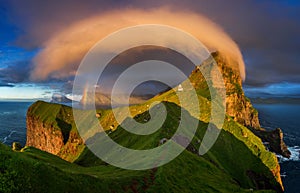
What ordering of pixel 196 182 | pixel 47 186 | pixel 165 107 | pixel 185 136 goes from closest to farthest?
pixel 47 186 → pixel 196 182 → pixel 185 136 → pixel 165 107

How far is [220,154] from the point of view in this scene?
180m

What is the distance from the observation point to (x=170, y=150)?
357 ft

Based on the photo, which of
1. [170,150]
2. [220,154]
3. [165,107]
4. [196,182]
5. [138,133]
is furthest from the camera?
[165,107]

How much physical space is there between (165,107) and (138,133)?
35.5 m

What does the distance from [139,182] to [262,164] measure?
15541cm

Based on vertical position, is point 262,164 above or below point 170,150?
below

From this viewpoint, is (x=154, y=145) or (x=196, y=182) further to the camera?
(x=154, y=145)

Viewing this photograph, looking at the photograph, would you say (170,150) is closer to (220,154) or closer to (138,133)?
(138,133)

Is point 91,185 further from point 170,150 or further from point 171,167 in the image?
point 170,150

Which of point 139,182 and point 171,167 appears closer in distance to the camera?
point 139,182

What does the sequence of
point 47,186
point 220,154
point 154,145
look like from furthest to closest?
point 220,154, point 154,145, point 47,186

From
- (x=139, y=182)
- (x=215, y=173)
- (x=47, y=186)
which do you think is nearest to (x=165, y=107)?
(x=215, y=173)

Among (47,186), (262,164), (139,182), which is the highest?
(47,186)

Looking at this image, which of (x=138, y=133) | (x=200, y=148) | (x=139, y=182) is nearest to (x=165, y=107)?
(x=138, y=133)
